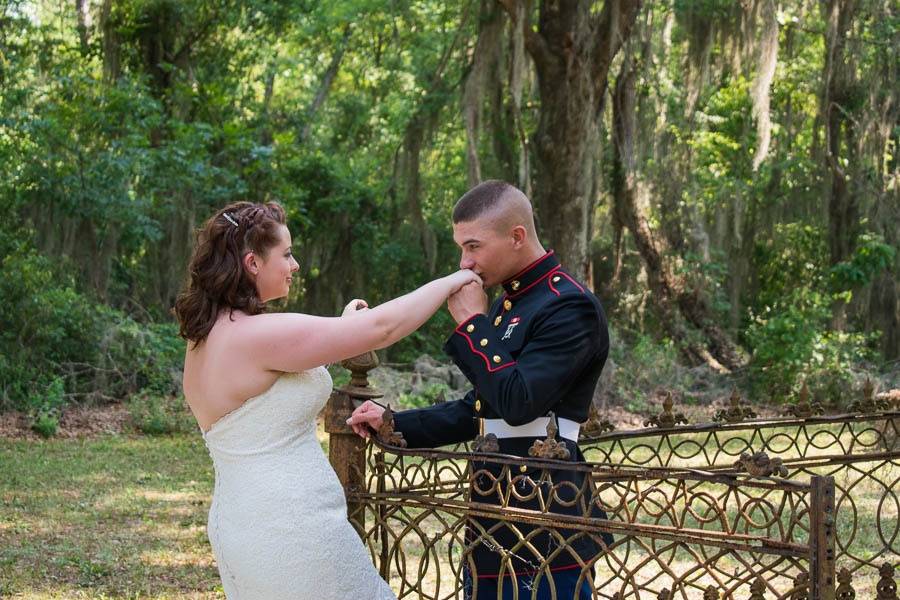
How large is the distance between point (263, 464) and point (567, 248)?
33.0 ft

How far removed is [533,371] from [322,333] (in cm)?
54

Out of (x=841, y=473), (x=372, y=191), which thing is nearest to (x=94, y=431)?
(x=841, y=473)

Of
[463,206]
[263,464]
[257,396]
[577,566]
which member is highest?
[463,206]

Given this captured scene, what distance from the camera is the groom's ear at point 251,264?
115 inches

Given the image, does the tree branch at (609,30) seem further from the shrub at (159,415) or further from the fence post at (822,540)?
the fence post at (822,540)

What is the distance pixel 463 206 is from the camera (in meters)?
3.05

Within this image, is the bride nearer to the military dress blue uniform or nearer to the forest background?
the military dress blue uniform

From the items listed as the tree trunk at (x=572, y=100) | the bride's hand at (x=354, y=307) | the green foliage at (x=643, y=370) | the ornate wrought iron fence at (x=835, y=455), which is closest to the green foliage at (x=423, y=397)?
the tree trunk at (x=572, y=100)

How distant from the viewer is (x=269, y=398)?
2.88 meters

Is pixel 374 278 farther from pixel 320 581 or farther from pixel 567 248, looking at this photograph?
pixel 320 581

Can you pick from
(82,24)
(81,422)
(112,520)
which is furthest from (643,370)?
(82,24)

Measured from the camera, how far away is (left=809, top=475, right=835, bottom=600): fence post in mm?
2393

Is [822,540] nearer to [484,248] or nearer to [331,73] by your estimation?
[484,248]

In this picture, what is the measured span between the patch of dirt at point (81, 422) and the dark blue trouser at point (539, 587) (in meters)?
8.23
